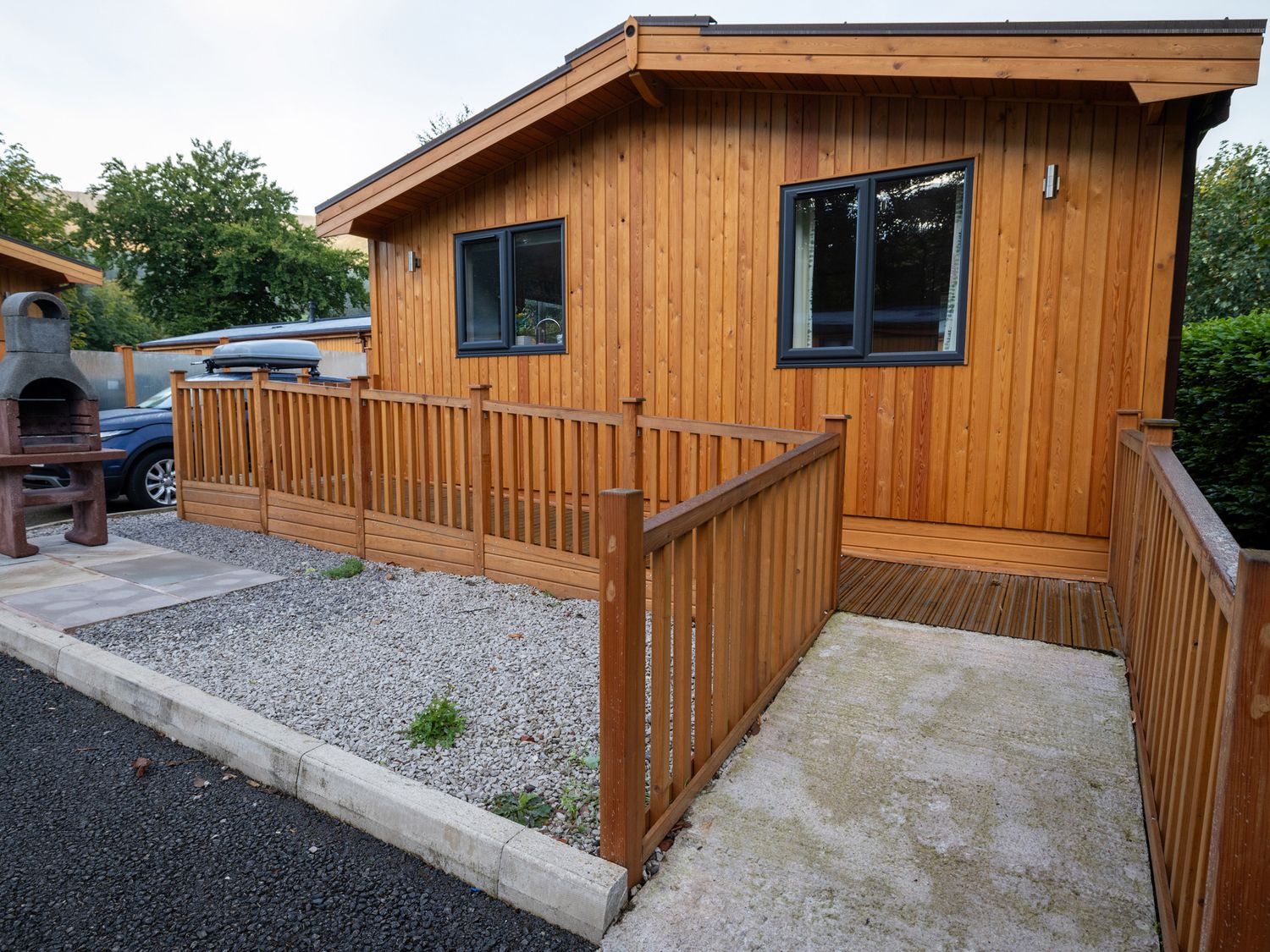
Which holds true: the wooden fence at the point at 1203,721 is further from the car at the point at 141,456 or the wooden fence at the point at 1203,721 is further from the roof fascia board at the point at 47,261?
the roof fascia board at the point at 47,261

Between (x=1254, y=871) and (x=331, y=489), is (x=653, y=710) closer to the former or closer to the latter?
(x=1254, y=871)

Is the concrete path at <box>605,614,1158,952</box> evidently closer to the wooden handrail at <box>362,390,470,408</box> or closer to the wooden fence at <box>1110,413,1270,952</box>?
the wooden fence at <box>1110,413,1270,952</box>

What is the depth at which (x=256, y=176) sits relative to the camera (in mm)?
39219

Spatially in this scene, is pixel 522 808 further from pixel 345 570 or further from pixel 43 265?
pixel 43 265

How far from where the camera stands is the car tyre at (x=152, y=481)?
786 centimetres

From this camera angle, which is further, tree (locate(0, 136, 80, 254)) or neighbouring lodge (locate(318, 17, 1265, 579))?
tree (locate(0, 136, 80, 254))

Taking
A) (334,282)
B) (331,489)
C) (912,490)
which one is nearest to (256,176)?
(334,282)

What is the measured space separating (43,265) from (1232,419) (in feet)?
51.7

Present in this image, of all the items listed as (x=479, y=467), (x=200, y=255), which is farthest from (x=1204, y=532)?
(x=200, y=255)

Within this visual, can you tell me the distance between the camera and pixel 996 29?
13.1ft

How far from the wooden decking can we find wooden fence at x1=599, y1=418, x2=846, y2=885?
707 mm

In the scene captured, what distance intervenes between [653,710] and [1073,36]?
13.5 feet

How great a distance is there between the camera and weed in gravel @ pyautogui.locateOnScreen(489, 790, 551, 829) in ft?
7.50

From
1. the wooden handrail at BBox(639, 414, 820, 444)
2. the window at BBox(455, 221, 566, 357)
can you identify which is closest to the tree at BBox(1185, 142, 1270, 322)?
the window at BBox(455, 221, 566, 357)
